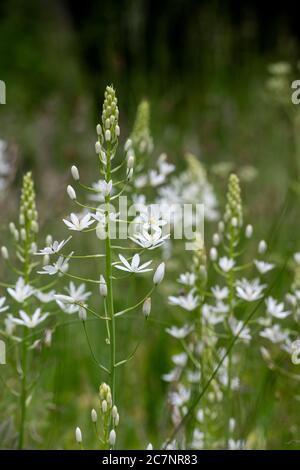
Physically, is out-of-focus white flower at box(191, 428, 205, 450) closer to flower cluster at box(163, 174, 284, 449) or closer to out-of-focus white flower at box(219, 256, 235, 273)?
flower cluster at box(163, 174, 284, 449)

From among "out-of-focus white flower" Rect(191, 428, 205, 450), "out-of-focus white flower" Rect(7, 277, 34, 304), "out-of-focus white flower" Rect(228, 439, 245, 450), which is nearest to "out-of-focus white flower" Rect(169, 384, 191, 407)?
"out-of-focus white flower" Rect(191, 428, 205, 450)

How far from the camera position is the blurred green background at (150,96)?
12.4ft

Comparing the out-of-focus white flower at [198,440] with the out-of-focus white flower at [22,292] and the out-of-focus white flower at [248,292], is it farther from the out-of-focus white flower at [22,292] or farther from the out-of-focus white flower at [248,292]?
the out-of-focus white flower at [22,292]

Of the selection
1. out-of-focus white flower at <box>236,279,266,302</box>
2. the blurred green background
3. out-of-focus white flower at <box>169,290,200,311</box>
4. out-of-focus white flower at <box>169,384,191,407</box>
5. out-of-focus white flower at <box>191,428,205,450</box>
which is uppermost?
the blurred green background

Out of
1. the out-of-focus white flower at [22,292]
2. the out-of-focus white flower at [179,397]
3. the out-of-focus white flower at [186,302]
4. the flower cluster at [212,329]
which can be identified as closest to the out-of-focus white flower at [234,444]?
the flower cluster at [212,329]

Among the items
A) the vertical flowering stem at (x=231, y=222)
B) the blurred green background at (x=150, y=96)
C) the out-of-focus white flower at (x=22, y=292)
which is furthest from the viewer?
the blurred green background at (x=150, y=96)

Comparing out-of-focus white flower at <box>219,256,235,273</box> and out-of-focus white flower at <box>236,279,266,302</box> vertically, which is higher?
out-of-focus white flower at <box>219,256,235,273</box>

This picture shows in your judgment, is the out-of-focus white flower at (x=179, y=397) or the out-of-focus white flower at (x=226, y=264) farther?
the out-of-focus white flower at (x=179, y=397)

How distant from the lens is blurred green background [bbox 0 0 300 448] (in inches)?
148

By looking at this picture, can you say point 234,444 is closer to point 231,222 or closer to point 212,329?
point 212,329

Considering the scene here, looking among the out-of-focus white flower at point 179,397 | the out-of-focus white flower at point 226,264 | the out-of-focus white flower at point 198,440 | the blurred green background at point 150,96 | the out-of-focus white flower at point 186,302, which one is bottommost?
the out-of-focus white flower at point 198,440

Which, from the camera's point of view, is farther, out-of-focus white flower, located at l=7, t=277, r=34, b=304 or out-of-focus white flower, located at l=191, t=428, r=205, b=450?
out-of-focus white flower, located at l=191, t=428, r=205, b=450

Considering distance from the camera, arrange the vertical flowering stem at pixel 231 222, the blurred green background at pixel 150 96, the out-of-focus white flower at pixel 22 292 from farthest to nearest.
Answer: the blurred green background at pixel 150 96, the vertical flowering stem at pixel 231 222, the out-of-focus white flower at pixel 22 292
